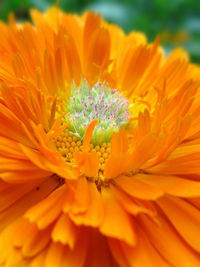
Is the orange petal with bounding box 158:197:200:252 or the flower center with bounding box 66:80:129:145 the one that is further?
the flower center with bounding box 66:80:129:145

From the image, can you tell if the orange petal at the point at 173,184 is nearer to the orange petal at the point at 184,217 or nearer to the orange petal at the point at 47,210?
the orange petal at the point at 184,217

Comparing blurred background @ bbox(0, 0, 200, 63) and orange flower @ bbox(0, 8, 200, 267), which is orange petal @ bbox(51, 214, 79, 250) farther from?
blurred background @ bbox(0, 0, 200, 63)

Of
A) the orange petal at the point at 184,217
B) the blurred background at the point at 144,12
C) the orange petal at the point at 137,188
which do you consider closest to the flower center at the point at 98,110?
the orange petal at the point at 137,188

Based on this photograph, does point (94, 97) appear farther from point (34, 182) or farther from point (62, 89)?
point (34, 182)

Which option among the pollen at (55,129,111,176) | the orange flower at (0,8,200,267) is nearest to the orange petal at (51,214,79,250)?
the orange flower at (0,8,200,267)

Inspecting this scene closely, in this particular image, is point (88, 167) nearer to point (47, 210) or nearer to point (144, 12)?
point (47, 210)
